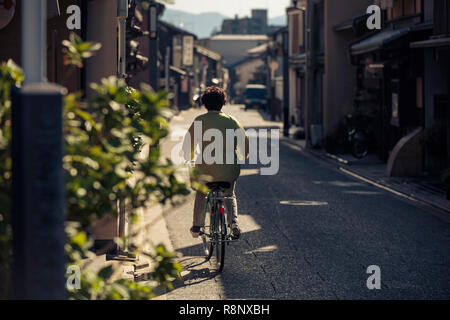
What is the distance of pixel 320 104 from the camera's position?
36688 millimetres

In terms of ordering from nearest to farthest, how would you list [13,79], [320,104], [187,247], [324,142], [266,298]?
[13,79] → [266,298] → [187,247] → [324,142] → [320,104]

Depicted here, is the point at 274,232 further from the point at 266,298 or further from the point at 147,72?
the point at 147,72

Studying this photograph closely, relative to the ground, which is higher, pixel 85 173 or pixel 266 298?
pixel 85 173

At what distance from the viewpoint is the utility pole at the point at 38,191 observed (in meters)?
3.20

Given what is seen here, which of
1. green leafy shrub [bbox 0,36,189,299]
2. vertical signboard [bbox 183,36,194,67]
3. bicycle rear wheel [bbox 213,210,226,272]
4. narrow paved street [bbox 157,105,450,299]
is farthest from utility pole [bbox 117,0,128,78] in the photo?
vertical signboard [bbox 183,36,194,67]

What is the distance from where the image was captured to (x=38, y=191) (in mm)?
3209

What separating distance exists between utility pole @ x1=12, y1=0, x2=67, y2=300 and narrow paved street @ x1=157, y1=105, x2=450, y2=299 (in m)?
4.38

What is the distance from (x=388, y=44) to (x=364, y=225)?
32.5 feet

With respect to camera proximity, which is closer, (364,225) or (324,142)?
(364,225)

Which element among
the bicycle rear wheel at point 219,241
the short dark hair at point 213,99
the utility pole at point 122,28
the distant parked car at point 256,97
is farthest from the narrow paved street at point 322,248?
the distant parked car at point 256,97

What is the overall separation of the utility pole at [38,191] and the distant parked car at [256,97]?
79212mm

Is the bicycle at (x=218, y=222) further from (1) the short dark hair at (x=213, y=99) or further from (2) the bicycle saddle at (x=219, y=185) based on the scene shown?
(1) the short dark hair at (x=213, y=99)

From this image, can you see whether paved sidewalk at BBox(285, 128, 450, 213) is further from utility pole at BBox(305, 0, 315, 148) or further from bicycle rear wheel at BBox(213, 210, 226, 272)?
bicycle rear wheel at BBox(213, 210, 226, 272)
